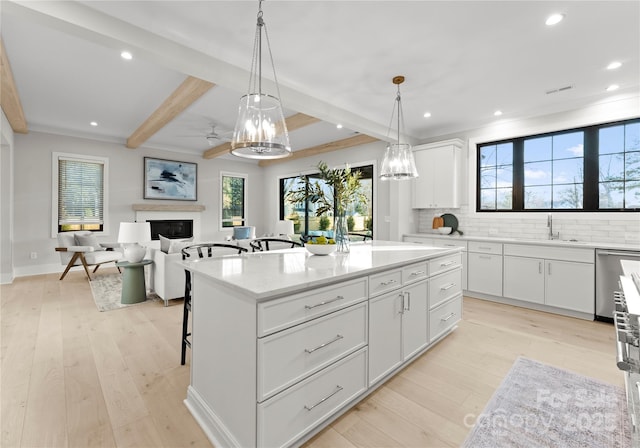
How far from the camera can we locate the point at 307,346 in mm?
1542

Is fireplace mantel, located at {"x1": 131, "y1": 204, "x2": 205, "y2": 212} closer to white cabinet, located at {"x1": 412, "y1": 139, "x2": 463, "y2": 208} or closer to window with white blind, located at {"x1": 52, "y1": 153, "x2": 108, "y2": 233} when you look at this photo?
window with white blind, located at {"x1": 52, "y1": 153, "x2": 108, "y2": 233}

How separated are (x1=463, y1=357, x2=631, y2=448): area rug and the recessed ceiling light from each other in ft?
8.94

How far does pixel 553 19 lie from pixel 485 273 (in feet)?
9.92

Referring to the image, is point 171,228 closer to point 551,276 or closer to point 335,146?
point 335,146

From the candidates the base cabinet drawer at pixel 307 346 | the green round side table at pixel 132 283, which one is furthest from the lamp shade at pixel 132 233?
the base cabinet drawer at pixel 307 346

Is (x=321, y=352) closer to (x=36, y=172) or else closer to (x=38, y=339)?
(x=38, y=339)

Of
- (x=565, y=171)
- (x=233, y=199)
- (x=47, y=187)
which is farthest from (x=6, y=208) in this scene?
(x=565, y=171)

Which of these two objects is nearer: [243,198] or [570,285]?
[570,285]

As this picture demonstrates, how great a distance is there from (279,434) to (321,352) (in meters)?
0.42

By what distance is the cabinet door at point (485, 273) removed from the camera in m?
4.12

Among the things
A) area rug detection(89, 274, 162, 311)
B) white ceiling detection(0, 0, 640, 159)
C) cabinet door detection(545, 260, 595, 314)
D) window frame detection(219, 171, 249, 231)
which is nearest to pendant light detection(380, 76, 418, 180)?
white ceiling detection(0, 0, 640, 159)

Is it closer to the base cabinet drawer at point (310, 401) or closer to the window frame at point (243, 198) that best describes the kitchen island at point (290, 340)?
the base cabinet drawer at point (310, 401)

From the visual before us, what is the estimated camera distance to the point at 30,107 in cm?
465

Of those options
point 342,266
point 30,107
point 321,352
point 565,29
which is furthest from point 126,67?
point 565,29
